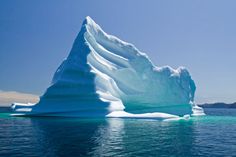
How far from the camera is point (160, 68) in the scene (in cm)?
4953

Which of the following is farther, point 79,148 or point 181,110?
point 181,110

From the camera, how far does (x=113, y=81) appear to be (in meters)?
45.6

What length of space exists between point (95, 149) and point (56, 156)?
9.48 ft

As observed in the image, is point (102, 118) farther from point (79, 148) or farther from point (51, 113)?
point (79, 148)

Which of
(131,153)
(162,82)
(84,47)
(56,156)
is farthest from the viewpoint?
(162,82)

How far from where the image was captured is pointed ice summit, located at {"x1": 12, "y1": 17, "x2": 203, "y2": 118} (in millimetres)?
40938

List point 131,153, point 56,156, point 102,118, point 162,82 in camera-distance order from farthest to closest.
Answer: point 162,82 < point 102,118 < point 131,153 < point 56,156

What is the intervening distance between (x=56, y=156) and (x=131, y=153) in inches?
176

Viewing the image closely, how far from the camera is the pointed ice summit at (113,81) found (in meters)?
40.9

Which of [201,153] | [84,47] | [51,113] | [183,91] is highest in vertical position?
[84,47]

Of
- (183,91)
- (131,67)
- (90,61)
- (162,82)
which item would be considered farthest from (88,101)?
(183,91)

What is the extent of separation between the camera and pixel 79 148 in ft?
53.5

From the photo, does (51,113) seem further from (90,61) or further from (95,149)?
(95,149)

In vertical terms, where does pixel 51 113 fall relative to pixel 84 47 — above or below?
below
